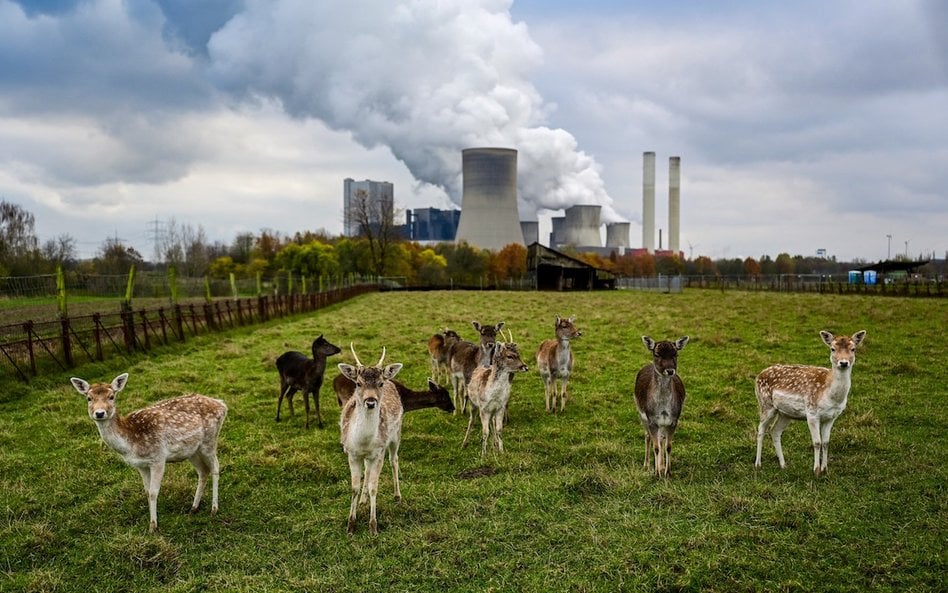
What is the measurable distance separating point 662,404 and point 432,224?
537 feet

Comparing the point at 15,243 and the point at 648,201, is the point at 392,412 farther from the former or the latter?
the point at 648,201

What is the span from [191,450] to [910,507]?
686cm

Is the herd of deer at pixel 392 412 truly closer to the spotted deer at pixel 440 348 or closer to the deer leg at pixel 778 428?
the deer leg at pixel 778 428

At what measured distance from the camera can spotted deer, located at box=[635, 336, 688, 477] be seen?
24.7 ft

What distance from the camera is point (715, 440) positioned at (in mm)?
9164

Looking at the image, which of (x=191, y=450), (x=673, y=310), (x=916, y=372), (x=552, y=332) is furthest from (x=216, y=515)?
(x=673, y=310)

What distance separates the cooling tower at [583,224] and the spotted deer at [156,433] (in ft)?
347

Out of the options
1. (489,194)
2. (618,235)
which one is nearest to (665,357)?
(489,194)

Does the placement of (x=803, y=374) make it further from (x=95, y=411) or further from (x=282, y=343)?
(x=282, y=343)

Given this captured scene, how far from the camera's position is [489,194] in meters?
83.5

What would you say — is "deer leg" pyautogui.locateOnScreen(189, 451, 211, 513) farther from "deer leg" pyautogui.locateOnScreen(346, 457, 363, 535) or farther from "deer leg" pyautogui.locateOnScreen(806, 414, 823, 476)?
"deer leg" pyautogui.locateOnScreen(806, 414, 823, 476)

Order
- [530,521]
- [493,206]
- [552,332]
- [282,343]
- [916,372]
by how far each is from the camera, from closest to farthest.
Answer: [530,521] → [916,372] → [282,343] → [552,332] → [493,206]

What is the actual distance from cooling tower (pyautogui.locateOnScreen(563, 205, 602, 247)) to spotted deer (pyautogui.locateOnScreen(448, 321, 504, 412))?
100846mm

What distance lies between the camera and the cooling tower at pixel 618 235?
420 ft
